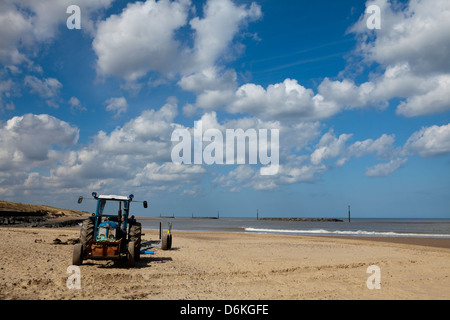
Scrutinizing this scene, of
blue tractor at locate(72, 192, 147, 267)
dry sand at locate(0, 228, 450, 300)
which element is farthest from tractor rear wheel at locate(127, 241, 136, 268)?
dry sand at locate(0, 228, 450, 300)

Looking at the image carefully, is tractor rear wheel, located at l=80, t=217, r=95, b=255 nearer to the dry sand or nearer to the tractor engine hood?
the tractor engine hood

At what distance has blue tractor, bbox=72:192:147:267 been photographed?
1195 cm

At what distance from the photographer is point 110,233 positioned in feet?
43.6

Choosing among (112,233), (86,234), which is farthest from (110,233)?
(86,234)

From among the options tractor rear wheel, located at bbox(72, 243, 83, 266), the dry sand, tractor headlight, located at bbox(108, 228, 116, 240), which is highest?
tractor headlight, located at bbox(108, 228, 116, 240)

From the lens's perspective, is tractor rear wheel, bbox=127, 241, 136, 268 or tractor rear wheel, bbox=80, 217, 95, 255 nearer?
tractor rear wheel, bbox=127, 241, 136, 268

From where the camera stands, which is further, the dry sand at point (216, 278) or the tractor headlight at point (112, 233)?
the tractor headlight at point (112, 233)

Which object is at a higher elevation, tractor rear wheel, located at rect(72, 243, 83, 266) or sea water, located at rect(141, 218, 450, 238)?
tractor rear wheel, located at rect(72, 243, 83, 266)

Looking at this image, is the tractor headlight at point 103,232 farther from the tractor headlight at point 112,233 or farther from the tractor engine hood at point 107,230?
the tractor headlight at point 112,233

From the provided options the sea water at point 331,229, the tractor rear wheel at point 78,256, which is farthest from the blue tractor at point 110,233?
the sea water at point 331,229

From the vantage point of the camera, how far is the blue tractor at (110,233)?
1195 cm

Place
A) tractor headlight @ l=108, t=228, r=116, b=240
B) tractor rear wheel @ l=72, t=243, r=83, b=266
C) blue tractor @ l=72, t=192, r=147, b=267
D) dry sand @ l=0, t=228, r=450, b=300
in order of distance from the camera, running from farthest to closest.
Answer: tractor headlight @ l=108, t=228, r=116, b=240
tractor rear wheel @ l=72, t=243, r=83, b=266
blue tractor @ l=72, t=192, r=147, b=267
dry sand @ l=0, t=228, r=450, b=300

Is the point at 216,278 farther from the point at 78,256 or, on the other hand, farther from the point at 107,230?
the point at 78,256
